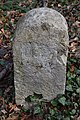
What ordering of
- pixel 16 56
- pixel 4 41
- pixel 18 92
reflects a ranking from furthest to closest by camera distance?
pixel 4 41
pixel 18 92
pixel 16 56

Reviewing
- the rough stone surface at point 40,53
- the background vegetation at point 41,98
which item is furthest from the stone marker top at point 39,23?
the background vegetation at point 41,98

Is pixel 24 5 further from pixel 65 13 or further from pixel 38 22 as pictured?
pixel 38 22

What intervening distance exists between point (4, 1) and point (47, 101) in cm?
334

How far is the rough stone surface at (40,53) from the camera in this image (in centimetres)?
300

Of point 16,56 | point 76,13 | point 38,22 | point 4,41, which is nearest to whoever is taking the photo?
point 38,22

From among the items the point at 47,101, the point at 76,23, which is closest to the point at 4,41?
the point at 76,23

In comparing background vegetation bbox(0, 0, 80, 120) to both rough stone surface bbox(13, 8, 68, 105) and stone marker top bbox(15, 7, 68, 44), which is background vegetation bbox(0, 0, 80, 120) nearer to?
rough stone surface bbox(13, 8, 68, 105)

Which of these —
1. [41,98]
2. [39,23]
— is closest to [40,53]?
[39,23]

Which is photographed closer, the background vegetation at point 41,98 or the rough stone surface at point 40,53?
the rough stone surface at point 40,53

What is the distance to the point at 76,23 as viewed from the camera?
532 centimetres

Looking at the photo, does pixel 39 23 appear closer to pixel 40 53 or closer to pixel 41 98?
pixel 40 53

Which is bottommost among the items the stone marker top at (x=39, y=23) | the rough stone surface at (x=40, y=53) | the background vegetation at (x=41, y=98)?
the background vegetation at (x=41, y=98)

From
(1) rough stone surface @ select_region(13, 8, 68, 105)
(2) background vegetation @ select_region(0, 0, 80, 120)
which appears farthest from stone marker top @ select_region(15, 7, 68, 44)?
(2) background vegetation @ select_region(0, 0, 80, 120)

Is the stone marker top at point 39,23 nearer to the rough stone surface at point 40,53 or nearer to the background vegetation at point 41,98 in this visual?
the rough stone surface at point 40,53
